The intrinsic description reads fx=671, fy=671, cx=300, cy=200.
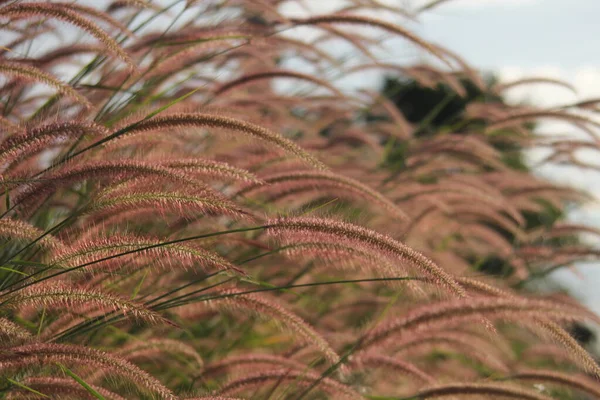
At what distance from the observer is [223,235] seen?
1.95 meters

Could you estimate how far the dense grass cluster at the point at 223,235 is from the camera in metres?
1.39

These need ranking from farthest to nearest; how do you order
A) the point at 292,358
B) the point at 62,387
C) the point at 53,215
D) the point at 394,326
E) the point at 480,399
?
the point at 53,215
the point at 292,358
the point at 480,399
the point at 394,326
the point at 62,387

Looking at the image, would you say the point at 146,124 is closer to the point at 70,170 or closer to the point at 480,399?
the point at 70,170

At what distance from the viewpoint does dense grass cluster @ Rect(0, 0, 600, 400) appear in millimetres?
1386

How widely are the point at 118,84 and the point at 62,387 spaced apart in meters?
1.34

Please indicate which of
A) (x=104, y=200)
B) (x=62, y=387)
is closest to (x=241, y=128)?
(x=104, y=200)

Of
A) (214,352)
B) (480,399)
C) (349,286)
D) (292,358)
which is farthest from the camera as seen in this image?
(349,286)

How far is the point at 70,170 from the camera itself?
1430 mm

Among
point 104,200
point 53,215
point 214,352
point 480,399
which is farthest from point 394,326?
point 53,215

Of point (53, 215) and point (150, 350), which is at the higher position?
point (53, 215)

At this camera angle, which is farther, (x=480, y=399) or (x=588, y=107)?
(x=588, y=107)

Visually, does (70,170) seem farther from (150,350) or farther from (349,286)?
(349,286)

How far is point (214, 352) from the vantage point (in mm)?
2514

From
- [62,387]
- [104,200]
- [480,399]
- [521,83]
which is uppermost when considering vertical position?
[521,83]
